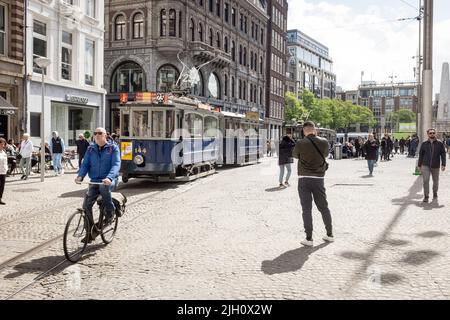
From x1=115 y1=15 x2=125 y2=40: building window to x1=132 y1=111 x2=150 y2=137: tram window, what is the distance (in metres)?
26.3

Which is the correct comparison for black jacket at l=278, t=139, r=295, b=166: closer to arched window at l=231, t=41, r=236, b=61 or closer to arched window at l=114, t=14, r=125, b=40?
arched window at l=114, t=14, r=125, b=40

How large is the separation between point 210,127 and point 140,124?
5.05m

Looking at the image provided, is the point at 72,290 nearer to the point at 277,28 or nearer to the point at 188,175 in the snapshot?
the point at 188,175

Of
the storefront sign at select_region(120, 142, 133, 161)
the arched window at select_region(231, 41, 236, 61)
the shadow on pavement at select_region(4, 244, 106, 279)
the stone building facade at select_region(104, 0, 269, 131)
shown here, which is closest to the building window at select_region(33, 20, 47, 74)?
the stone building facade at select_region(104, 0, 269, 131)

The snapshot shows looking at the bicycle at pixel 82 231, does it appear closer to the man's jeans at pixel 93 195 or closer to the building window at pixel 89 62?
the man's jeans at pixel 93 195

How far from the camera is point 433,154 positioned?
11781 millimetres

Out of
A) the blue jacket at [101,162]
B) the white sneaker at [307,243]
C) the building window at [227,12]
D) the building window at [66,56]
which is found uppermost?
the building window at [227,12]

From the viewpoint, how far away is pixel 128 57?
39.2m

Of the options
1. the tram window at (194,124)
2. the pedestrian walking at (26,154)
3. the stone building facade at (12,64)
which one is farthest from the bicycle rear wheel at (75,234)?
the stone building facade at (12,64)

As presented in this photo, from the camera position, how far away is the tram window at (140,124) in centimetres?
1514

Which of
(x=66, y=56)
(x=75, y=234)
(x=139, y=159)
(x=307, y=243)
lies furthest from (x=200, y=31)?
(x=75, y=234)

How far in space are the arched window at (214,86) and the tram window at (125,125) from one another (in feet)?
97.5

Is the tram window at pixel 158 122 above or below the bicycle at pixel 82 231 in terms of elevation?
above

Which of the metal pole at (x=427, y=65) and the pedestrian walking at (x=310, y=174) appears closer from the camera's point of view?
the pedestrian walking at (x=310, y=174)
